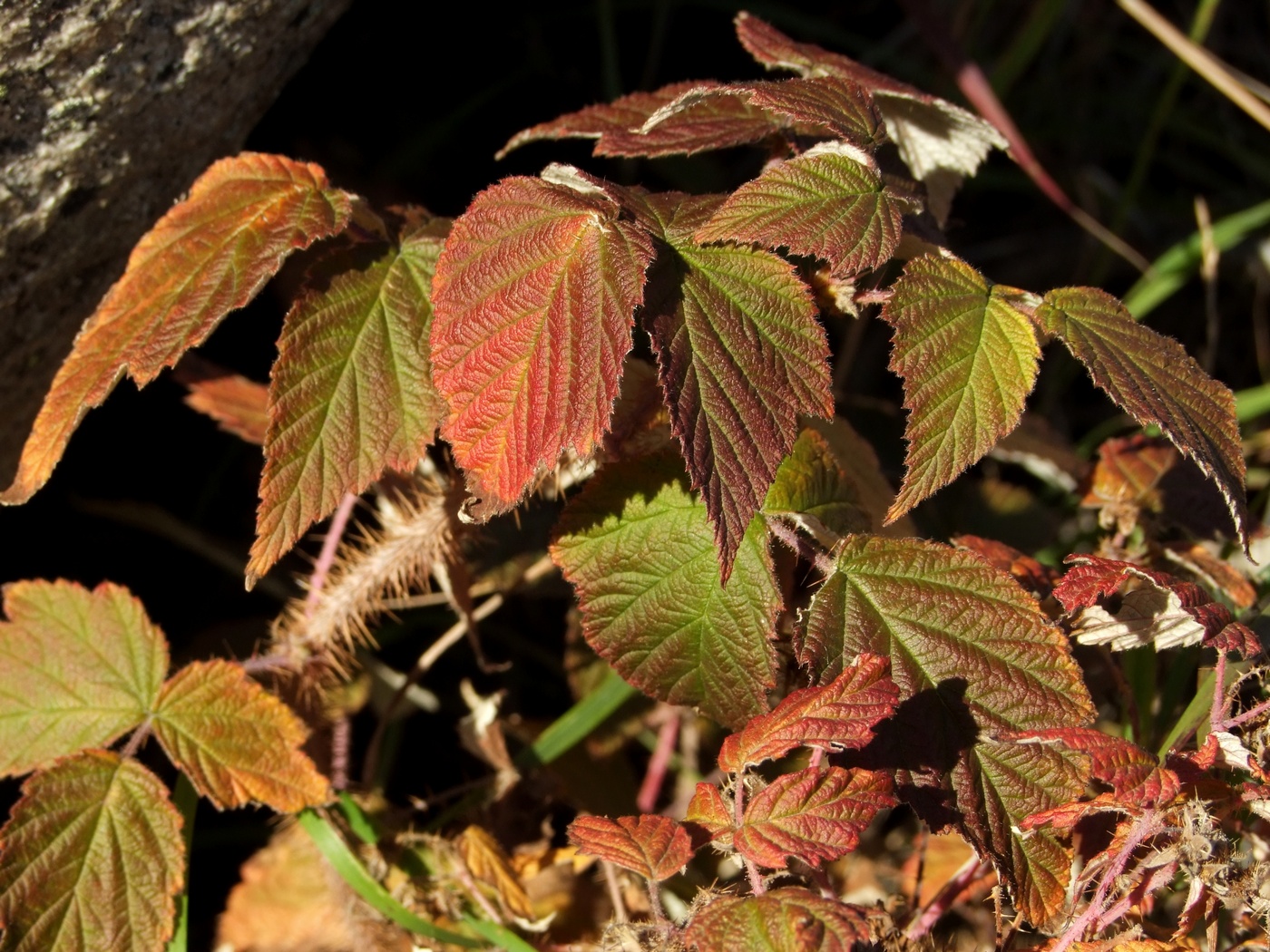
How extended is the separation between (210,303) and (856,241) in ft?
2.05

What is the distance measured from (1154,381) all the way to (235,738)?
996 mm

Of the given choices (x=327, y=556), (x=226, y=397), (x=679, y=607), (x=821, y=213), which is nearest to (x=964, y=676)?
(x=679, y=607)

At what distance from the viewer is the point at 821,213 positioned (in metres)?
1.07

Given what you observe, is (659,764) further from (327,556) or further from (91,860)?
(91,860)

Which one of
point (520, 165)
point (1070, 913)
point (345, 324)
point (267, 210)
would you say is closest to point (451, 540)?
→ point (345, 324)

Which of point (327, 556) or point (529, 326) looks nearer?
point (529, 326)

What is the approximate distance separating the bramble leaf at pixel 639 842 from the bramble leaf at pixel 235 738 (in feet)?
1.13

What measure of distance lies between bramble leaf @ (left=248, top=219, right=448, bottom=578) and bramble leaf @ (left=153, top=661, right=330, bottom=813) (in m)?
0.22

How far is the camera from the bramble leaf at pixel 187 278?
1134 millimetres

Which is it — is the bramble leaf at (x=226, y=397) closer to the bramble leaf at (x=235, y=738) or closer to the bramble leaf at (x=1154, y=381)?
the bramble leaf at (x=235, y=738)

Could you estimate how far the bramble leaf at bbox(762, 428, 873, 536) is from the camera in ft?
3.78

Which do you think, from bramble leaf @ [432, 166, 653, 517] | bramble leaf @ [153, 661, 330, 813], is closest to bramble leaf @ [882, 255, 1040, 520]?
bramble leaf @ [432, 166, 653, 517]

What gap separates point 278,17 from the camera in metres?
1.39

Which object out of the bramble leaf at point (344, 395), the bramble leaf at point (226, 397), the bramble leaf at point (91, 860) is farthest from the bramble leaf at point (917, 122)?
the bramble leaf at point (91, 860)
